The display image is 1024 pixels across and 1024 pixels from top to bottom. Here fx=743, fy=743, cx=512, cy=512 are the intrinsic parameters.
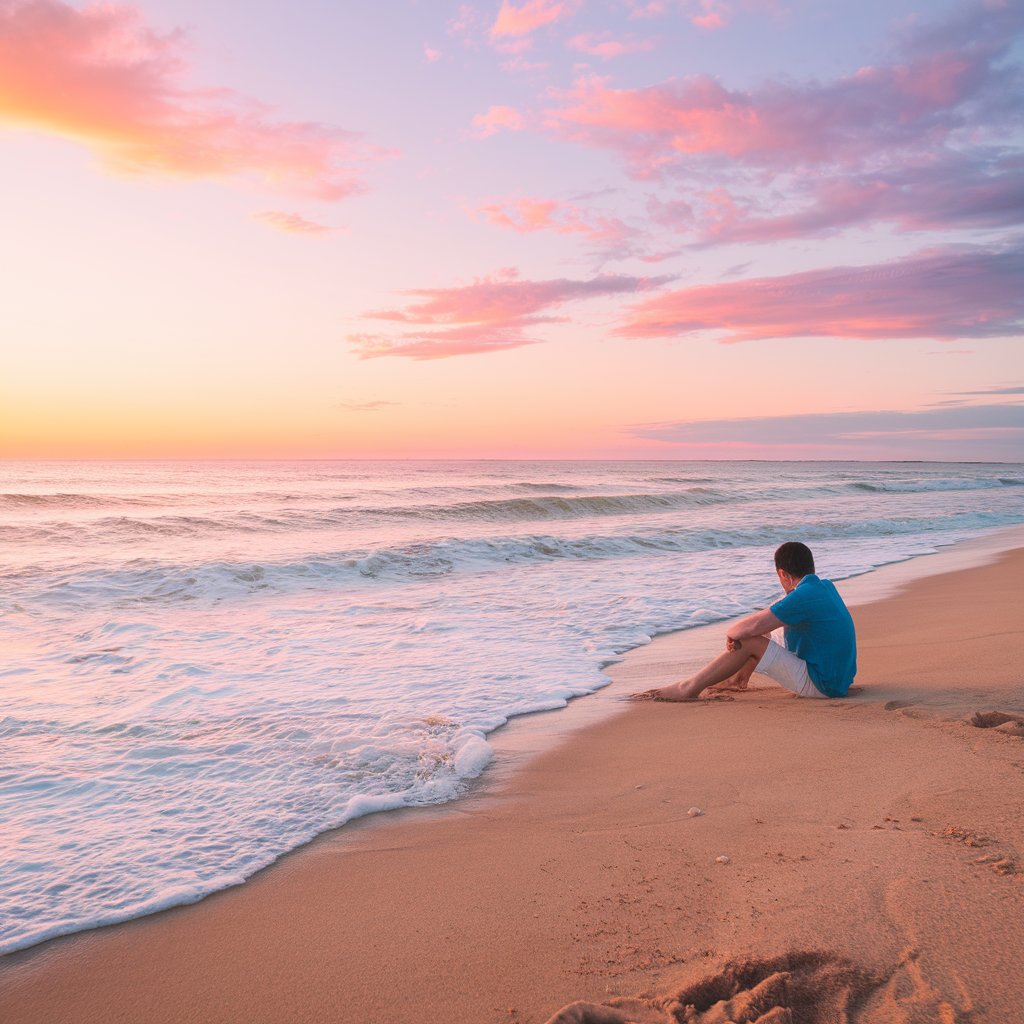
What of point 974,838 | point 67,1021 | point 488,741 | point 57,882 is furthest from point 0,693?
point 974,838

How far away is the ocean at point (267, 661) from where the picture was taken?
3.33 meters

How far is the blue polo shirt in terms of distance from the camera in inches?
200

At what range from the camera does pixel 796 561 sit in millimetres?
5277

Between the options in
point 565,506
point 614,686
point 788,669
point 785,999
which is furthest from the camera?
point 565,506

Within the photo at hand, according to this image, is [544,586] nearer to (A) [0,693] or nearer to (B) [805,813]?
(A) [0,693]

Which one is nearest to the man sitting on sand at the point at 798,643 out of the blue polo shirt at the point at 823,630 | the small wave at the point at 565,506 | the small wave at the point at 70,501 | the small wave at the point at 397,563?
the blue polo shirt at the point at 823,630

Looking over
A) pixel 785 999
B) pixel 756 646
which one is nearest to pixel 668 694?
pixel 756 646

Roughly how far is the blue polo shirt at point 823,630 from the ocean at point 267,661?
5.67 ft

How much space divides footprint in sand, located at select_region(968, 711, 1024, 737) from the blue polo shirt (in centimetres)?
93

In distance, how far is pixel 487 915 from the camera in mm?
2562

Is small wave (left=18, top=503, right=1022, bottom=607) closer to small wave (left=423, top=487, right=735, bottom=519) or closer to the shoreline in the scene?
the shoreline

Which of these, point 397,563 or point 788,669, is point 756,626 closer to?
point 788,669

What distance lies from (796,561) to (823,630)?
1.67 ft

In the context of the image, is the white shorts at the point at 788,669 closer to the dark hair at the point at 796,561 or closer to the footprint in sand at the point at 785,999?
the dark hair at the point at 796,561
